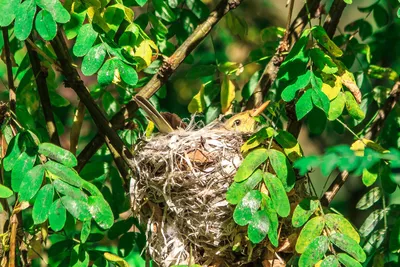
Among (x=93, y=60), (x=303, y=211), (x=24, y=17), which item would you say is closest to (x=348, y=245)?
(x=303, y=211)

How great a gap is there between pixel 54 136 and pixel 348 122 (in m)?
1.26

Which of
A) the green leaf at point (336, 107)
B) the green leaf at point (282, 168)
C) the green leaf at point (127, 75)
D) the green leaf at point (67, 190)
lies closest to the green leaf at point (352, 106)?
the green leaf at point (336, 107)

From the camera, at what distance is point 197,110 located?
3.40m

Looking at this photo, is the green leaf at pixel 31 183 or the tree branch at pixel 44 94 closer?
the green leaf at pixel 31 183

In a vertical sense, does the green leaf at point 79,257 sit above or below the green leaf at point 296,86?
below

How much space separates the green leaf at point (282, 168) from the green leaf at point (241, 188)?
6 centimetres

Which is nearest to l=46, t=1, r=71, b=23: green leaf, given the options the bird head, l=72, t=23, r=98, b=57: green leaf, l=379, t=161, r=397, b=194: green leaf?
l=72, t=23, r=98, b=57: green leaf

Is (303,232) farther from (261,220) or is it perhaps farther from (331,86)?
(331,86)

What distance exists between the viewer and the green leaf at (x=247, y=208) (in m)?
2.50

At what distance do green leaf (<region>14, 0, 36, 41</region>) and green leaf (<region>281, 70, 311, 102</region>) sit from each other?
31.4 inches

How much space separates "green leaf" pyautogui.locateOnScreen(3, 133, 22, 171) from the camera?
2.67 m

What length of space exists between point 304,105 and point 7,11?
0.94 meters

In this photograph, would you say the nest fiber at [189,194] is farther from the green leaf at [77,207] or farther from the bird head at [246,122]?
the green leaf at [77,207]

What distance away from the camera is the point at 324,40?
2.72 metres
